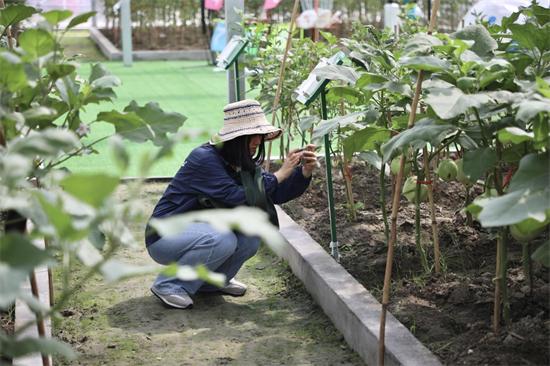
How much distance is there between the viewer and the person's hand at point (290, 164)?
4.29 m

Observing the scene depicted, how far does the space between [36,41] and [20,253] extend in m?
1.07

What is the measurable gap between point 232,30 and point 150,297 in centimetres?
276

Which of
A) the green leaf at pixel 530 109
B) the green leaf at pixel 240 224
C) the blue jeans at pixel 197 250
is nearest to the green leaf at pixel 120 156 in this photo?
the green leaf at pixel 240 224

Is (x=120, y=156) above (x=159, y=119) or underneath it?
above

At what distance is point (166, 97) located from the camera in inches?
434

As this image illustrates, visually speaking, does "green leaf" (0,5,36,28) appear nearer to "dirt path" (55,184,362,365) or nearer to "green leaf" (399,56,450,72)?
"green leaf" (399,56,450,72)

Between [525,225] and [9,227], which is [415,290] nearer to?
[525,225]

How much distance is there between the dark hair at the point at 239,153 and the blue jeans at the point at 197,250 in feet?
1.01

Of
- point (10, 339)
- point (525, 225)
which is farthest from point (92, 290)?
point (10, 339)

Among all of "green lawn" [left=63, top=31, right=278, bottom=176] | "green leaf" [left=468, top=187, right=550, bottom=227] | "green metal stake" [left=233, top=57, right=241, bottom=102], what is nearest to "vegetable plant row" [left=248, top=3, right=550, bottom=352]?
"green leaf" [left=468, top=187, right=550, bottom=227]

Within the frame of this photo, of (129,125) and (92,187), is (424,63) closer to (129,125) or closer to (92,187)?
(129,125)

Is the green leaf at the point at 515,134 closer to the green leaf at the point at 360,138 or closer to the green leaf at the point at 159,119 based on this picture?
the green leaf at the point at 159,119

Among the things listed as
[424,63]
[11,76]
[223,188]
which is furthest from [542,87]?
[223,188]

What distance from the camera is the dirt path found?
384 centimetres
